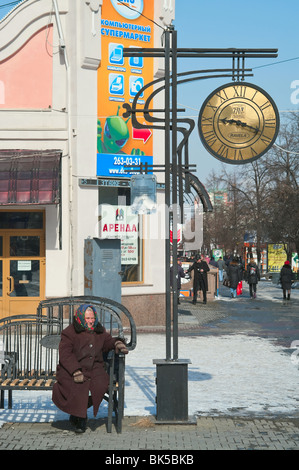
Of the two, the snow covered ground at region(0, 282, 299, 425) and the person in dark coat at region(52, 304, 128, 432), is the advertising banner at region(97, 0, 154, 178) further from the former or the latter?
the person in dark coat at region(52, 304, 128, 432)

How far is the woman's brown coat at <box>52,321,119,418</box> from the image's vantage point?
7285 millimetres

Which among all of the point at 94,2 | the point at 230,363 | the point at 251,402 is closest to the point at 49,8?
the point at 94,2

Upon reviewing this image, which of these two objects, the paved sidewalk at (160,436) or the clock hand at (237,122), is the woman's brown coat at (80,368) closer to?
the paved sidewalk at (160,436)

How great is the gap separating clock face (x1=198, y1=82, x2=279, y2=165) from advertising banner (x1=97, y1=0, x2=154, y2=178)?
754cm

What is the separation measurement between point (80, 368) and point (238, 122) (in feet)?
12.0

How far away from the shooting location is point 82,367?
7461mm

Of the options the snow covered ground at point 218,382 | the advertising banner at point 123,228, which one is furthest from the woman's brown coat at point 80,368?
the advertising banner at point 123,228

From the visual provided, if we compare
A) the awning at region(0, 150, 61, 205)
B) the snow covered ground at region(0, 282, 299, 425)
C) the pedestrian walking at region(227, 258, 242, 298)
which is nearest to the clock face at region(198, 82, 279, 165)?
the snow covered ground at region(0, 282, 299, 425)

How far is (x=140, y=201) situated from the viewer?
16359mm

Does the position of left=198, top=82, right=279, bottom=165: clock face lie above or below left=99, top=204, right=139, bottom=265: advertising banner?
above

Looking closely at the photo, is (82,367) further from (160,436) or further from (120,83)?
(120,83)

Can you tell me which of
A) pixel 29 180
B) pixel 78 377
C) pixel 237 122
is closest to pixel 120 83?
pixel 29 180

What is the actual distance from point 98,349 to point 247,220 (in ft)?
151

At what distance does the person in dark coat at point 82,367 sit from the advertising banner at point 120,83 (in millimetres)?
9034
